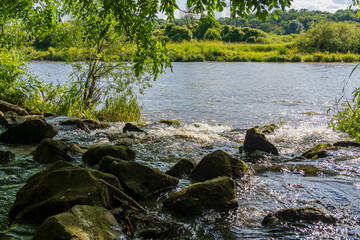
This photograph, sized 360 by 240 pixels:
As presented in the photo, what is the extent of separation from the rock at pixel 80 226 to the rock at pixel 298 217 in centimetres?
200

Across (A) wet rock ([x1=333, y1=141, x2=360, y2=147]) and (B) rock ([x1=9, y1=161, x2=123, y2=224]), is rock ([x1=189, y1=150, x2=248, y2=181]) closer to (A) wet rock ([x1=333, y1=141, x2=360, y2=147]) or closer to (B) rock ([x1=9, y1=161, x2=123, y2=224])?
(B) rock ([x1=9, y1=161, x2=123, y2=224])

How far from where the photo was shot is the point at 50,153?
21.0ft

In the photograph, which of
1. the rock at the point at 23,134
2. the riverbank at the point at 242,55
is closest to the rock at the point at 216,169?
the rock at the point at 23,134

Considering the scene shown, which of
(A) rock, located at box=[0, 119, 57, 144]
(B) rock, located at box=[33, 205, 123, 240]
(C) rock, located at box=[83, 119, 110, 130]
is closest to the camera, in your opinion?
(B) rock, located at box=[33, 205, 123, 240]

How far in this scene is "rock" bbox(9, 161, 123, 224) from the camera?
3.80 meters

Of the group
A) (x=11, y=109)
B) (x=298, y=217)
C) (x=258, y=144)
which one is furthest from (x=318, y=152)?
(x=11, y=109)

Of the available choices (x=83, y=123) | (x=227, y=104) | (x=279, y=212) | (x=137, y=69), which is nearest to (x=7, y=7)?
(x=83, y=123)

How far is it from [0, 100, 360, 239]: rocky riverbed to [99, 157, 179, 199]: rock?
16 mm

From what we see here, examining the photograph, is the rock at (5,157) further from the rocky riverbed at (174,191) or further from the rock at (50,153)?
the rock at (50,153)

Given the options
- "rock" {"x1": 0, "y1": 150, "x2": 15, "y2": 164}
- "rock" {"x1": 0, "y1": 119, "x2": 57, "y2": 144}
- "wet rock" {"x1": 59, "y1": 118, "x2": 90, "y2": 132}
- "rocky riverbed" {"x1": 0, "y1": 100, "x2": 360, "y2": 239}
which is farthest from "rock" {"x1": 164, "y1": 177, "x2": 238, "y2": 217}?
"wet rock" {"x1": 59, "y1": 118, "x2": 90, "y2": 132}

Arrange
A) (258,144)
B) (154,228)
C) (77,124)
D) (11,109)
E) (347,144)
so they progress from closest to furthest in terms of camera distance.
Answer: (154,228) → (258,144) → (347,144) → (77,124) → (11,109)

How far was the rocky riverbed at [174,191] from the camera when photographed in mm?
3789

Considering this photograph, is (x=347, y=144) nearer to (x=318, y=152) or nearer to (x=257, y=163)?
(x=318, y=152)

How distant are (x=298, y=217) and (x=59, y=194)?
3.08m
